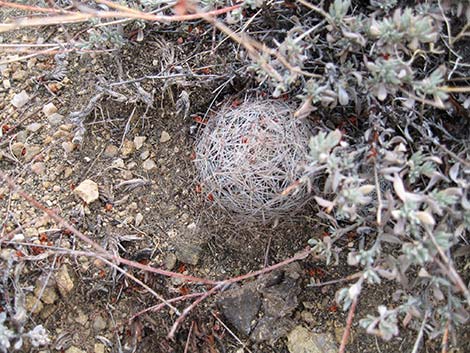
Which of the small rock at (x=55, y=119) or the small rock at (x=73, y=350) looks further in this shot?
the small rock at (x=55, y=119)

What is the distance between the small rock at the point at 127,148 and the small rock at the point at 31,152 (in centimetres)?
34

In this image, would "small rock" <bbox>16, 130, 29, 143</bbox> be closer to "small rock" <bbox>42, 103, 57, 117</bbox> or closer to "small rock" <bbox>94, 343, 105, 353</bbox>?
"small rock" <bbox>42, 103, 57, 117</bbox>

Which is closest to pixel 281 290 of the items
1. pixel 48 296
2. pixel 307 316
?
pixel 307 316

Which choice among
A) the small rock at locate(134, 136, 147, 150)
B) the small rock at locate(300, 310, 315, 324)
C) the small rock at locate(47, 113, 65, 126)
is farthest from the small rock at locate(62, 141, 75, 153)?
the small rock at locate(300, 310, 315, 324)

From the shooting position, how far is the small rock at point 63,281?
232 cm

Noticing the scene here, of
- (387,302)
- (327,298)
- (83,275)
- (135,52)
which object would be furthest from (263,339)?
(135,52)

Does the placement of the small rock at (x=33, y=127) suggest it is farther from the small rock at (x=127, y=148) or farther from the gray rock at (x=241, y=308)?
the gray rock at (x=241, y=308)

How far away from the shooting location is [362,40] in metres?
2.07

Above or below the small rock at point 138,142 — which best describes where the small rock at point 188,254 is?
below

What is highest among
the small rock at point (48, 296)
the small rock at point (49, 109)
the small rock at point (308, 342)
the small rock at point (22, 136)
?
the small rock at point (49, 109)

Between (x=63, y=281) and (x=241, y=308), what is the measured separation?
67 centimetres

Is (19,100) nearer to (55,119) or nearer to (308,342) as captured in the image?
(55,119)

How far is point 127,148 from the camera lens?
2541 mm

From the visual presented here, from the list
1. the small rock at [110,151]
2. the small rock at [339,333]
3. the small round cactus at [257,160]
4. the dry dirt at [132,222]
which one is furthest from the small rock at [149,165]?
the small rock at [339,333]
